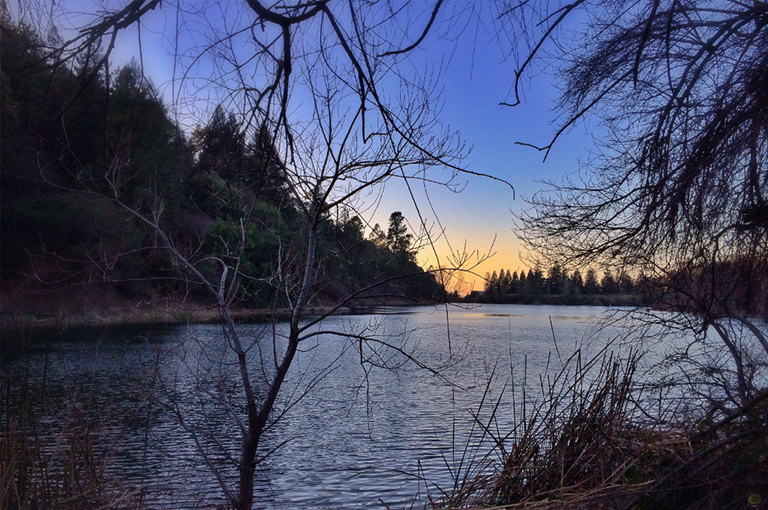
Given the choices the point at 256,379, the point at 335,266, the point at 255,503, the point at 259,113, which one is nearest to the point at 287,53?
the point at 259,113

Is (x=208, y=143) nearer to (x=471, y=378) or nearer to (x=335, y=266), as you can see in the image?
(x=335, y=266)

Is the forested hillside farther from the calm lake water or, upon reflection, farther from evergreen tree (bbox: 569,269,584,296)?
evergreen tree (bbox: 569,269,584,296)

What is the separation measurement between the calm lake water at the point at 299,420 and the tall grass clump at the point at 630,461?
0.46 meters

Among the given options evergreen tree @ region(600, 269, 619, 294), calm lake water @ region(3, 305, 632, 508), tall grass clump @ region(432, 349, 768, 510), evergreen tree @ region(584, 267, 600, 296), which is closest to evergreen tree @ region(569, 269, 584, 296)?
evergreen tree @ region(584, 267, 600, 296)

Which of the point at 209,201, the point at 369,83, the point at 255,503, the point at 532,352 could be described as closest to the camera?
the point at 369,83

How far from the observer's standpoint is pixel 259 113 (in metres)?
2.54

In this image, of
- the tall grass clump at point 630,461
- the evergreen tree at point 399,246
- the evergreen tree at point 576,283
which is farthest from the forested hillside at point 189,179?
the evergreen tree at point 576,283

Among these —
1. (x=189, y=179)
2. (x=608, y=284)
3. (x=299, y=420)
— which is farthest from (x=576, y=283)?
(x=299, y=420)

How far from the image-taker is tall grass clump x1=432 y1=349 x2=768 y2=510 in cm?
360

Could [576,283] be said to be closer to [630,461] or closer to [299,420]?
[630,461]

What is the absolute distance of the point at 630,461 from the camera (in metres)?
4.11

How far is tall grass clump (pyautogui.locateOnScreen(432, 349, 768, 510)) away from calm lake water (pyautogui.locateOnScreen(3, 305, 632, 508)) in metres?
0.46

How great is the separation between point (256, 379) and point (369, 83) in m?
16.1

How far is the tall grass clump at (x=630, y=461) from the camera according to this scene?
11.8ft
